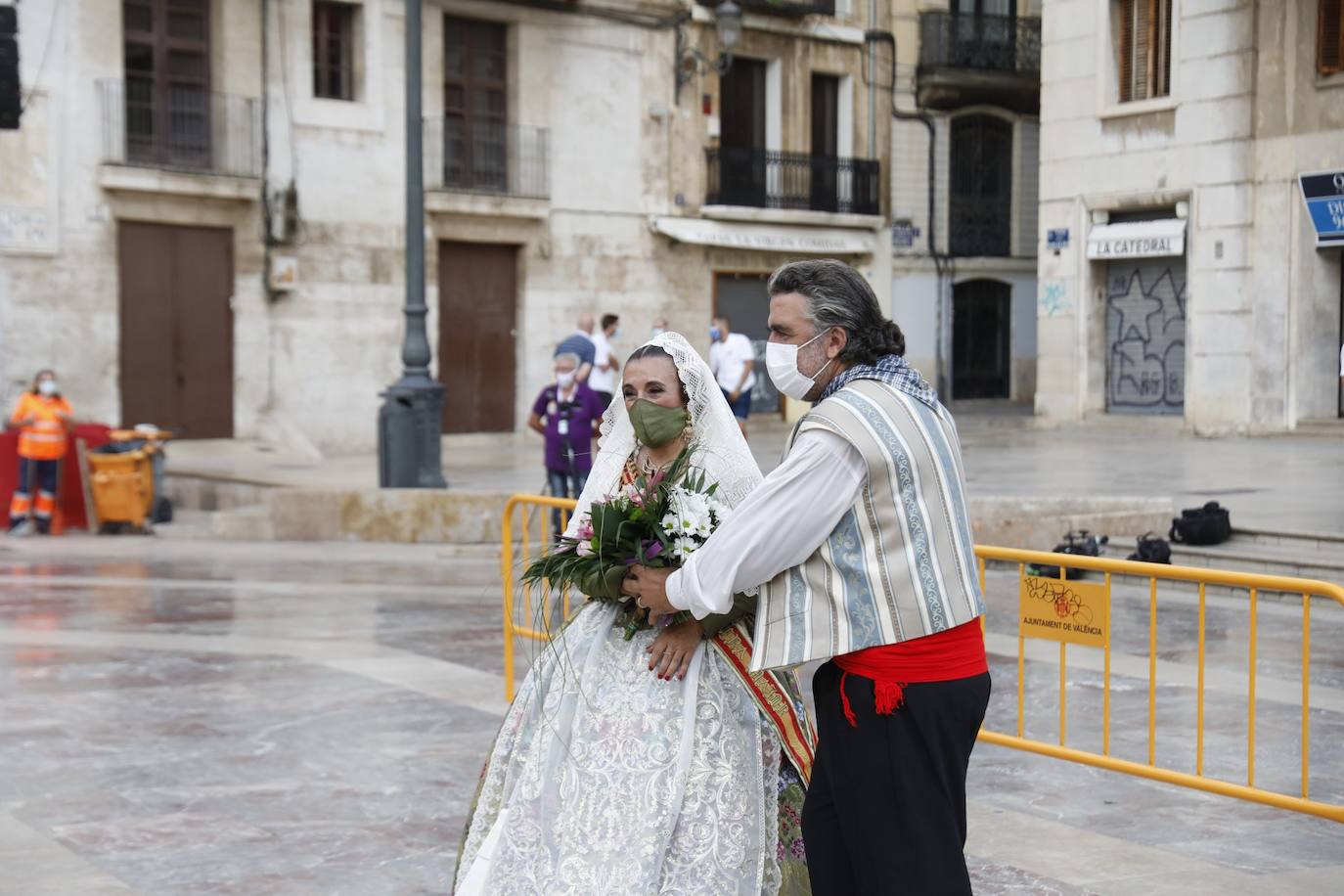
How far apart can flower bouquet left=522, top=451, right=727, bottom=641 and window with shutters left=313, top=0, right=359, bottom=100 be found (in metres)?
20.6

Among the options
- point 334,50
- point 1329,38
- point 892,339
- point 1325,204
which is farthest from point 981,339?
point 892,339

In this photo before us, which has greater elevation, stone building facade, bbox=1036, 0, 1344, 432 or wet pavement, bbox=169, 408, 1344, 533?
stone building facade, bbox=1036, 0, 1344, 432

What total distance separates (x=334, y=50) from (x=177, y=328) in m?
4.60

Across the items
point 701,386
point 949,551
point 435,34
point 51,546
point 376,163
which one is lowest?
point 51,546

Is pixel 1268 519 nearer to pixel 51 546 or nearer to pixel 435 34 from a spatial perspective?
pixel 51 546

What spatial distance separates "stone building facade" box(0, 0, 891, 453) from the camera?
2123 centimetres

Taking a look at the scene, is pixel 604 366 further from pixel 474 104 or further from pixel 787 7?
pixel 787 7

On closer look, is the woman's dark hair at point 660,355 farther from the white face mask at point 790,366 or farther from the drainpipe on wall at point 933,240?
the drainpipe on wall at point 933,240

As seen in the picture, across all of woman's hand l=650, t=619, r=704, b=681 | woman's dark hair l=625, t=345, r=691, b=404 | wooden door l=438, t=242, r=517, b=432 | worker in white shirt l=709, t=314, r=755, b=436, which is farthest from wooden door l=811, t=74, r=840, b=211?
woman's hand l=650, t=619, r=704, b=681

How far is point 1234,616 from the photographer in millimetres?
9945

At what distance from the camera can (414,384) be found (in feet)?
51.5

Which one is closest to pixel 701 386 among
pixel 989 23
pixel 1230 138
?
pixel 1230 138

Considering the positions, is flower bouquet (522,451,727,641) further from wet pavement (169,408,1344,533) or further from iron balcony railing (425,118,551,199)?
iron balcony railing (425,118,551,199)

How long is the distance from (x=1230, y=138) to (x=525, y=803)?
829 inches
